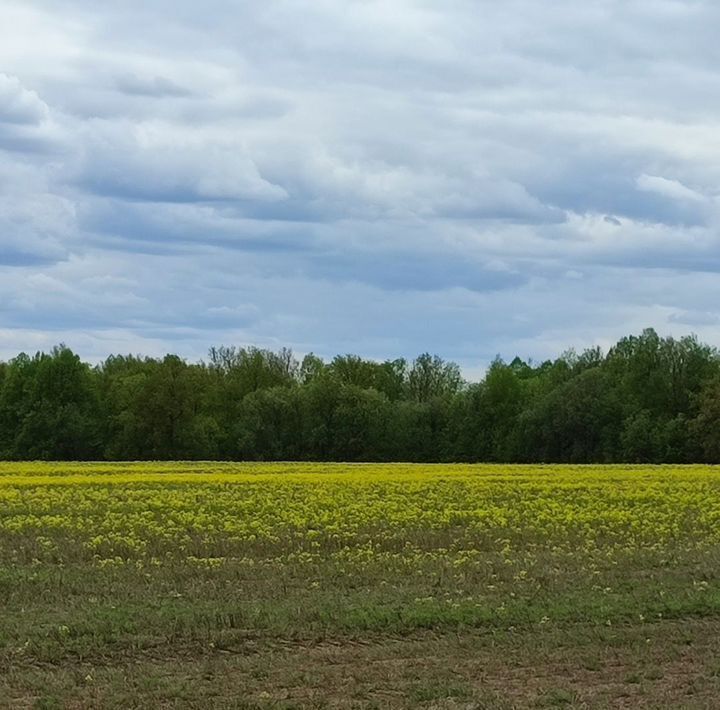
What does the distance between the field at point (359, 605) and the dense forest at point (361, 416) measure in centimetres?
6942

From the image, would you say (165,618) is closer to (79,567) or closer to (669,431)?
(79,567)

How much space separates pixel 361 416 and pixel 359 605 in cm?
9355

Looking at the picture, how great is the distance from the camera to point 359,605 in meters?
19.6

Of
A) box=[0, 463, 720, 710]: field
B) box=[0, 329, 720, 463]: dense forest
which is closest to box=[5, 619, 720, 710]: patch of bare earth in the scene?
box=[0, 463, 720, 710]: field

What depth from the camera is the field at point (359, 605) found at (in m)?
14.5

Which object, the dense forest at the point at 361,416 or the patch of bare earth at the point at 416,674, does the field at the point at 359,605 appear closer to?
the patch of bare earth at the point at 416,674

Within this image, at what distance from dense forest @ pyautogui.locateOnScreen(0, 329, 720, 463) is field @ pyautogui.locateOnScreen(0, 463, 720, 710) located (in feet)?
228

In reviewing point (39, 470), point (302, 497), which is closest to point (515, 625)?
point (302, 497)

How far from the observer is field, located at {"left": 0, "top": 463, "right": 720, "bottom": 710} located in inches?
571

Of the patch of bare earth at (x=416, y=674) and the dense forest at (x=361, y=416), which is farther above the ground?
the dense forest at (x=361, y=416)

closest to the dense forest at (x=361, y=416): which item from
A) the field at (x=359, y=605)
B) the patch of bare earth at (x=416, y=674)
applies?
the field at (x=359, y=605)

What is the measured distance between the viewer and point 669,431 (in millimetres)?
102750

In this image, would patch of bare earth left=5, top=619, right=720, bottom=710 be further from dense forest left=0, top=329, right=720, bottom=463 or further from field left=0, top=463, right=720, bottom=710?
dense forest left=0, top=329, right=720, bottom=463

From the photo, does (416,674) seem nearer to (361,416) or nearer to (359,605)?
(359,605)
